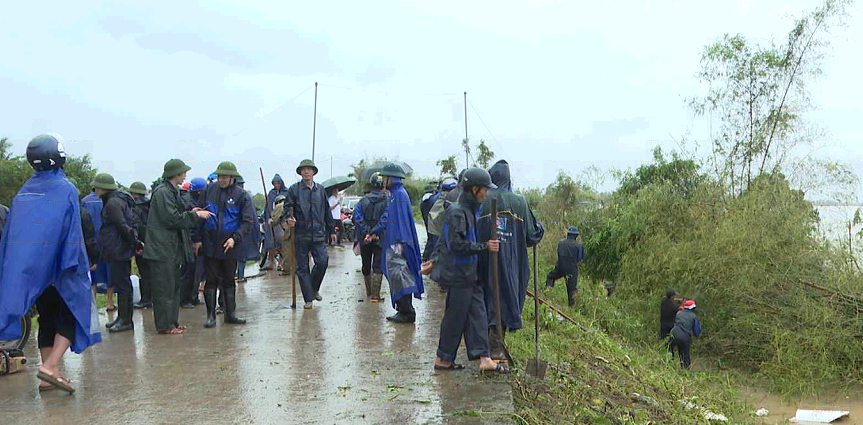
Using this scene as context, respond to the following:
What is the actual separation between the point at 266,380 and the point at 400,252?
9.73ft

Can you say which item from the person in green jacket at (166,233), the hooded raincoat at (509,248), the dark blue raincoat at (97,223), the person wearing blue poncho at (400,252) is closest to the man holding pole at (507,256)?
the hooded raincoat at (509,248)

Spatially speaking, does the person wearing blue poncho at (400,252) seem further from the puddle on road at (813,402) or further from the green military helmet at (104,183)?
the puddle on road at (813,402)

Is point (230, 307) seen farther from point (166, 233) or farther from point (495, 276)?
point (495, 276)

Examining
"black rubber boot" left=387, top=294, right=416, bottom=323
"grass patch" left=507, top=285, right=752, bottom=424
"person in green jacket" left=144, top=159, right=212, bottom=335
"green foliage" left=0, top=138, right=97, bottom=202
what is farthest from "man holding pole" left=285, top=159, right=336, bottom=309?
"green foliage" left=0, top=138, right=97, bottom=202

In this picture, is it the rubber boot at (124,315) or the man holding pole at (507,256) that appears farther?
the rubber boot at (124,315)

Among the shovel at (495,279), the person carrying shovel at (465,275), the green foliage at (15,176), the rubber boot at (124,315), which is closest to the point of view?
the shovel at (495,279)

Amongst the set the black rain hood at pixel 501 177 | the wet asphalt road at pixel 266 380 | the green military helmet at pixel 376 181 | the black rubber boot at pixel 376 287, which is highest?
the green military helmet at pixel 376 181

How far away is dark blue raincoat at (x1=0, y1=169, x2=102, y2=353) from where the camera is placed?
528cm

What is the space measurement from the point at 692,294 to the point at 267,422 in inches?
393

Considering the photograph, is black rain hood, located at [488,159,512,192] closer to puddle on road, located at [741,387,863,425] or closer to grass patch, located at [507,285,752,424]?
grass patch, located at [507,285,752,424]

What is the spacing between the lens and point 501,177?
662 cm

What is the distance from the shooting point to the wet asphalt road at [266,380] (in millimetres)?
5035

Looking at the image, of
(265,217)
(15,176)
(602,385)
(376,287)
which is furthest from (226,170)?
(15,176)

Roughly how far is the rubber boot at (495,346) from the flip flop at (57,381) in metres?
3.13
